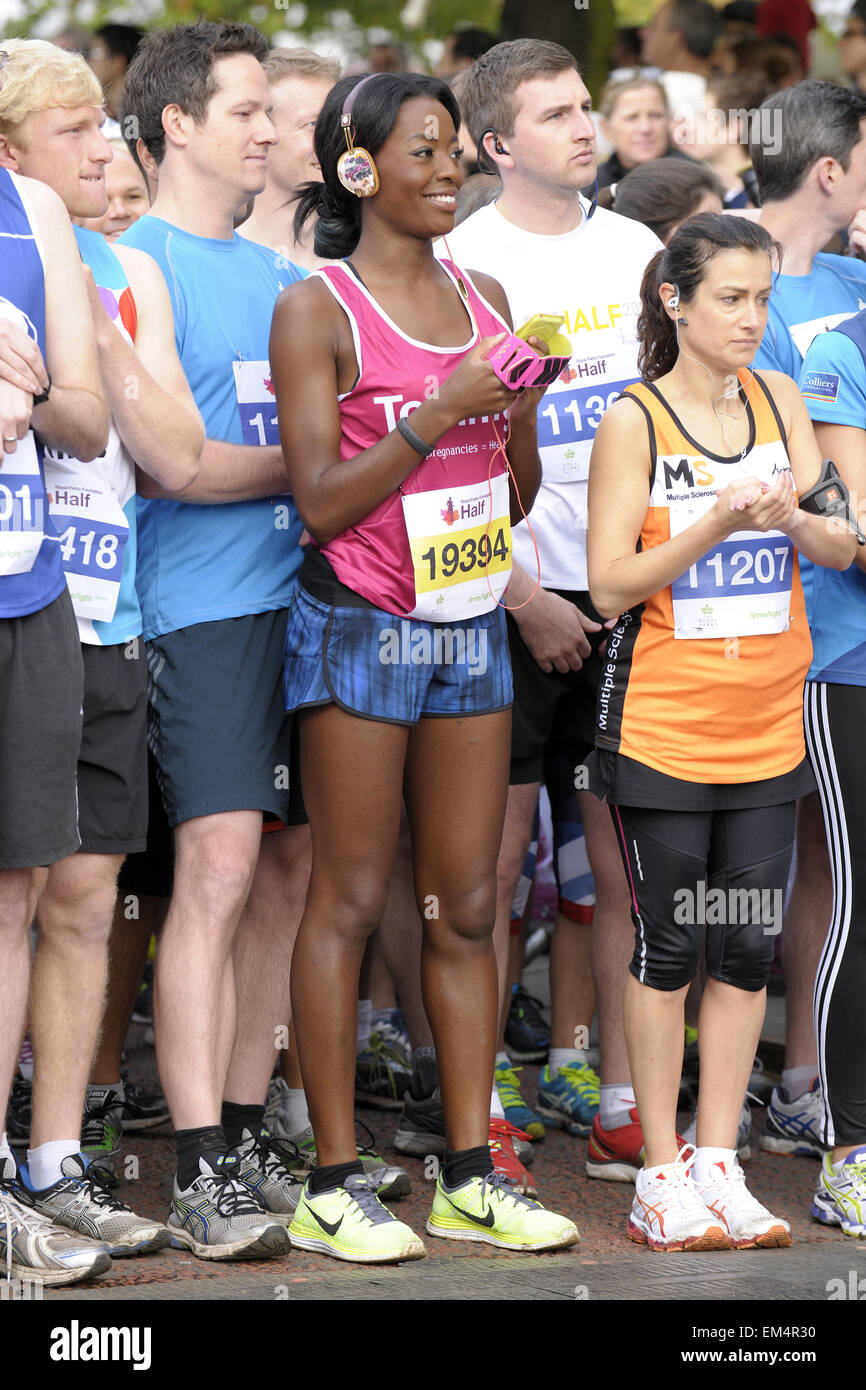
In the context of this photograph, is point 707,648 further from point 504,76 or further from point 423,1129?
point 504,76

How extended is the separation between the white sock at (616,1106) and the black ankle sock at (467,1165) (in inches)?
27.3

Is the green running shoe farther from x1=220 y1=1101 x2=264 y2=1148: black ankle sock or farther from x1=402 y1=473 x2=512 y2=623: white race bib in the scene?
x1=402 y1=473 x2=512 y2=623: white race bib

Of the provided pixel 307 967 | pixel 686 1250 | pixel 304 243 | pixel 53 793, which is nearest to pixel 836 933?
pixel 686 1250

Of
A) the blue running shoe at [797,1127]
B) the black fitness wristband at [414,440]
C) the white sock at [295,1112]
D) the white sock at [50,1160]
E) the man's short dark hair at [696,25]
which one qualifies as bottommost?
the blue running shoe at [797,1127]

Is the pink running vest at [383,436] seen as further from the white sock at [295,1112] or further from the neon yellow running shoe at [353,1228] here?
the white sock at [295,1112]

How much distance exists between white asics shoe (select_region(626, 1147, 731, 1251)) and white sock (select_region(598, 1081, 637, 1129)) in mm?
512

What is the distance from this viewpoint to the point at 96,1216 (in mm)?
3709

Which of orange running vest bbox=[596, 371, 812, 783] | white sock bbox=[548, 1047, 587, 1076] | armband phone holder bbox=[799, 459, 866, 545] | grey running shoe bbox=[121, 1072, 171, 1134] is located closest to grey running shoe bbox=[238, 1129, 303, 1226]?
grey running shoe bbox=[121, 1072, 171, 1134]

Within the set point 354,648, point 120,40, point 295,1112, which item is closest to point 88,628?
point 354,648

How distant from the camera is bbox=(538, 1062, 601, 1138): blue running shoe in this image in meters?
5.04

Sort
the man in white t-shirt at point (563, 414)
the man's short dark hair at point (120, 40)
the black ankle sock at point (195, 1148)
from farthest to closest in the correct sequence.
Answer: the man's short dark hair at point (120, 40) < the man in white t-shirt at point (563, 414) < the black ankle sock at point (195, 1148)

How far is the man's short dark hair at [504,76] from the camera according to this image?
4.93m

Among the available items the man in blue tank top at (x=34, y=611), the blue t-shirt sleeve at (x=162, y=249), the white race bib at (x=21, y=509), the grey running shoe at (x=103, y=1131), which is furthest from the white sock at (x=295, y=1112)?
the blue t-shirt sleeve at (x=162, y=249)

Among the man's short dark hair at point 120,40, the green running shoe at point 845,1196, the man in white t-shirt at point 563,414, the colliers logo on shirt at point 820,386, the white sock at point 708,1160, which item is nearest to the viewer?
the white sock at point 708,1160
